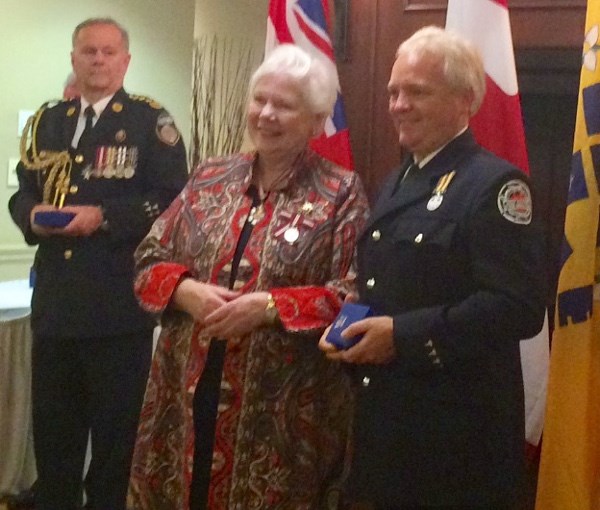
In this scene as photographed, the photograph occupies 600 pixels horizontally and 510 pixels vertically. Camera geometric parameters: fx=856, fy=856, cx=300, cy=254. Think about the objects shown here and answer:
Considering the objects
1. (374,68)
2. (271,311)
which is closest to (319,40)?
(374,68)

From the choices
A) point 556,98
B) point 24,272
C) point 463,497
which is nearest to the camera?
point 463,497

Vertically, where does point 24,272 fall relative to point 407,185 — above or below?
below

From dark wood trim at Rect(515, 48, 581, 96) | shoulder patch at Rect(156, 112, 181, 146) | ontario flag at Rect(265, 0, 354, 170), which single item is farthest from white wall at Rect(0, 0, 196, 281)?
dark wood trim at Rect(515, 48, 581, 96)

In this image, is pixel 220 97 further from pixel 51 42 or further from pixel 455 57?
pixel 455 57

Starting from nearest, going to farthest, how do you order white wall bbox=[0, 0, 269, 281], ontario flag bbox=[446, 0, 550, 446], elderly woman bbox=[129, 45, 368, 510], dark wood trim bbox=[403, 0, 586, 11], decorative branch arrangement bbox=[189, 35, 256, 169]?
1. elderly woman bbox=[129, 45, 368, 510]
2. ontario flag bbox=[446, 0, 550, 446]
3. dark wood trim bbox=[403, 0, 586, 11]
4. decorative branch arrangement bbox=[189, 35, 256, 169]
5. white wall bbox=[0, 0, 269, 281]

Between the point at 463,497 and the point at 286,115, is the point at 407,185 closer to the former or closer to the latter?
the point at 286,115

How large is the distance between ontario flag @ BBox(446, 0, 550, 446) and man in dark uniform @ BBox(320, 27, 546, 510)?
0.46 meters

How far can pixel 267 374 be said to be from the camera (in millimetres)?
1602

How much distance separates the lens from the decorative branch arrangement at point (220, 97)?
3271 millimetres

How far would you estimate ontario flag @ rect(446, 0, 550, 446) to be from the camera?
1860 millimetres

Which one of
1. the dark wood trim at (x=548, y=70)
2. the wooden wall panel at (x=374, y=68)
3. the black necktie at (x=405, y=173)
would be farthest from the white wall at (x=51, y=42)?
the black necktie at (x=405, y=173)

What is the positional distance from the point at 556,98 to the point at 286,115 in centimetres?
82

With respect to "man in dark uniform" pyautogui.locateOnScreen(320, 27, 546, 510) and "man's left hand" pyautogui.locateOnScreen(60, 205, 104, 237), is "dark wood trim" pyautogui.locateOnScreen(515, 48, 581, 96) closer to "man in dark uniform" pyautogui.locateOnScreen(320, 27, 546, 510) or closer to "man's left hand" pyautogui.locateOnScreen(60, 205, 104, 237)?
"man in dark uniform" pyautogui.locateOnScreen(320, 27, 546, 510)

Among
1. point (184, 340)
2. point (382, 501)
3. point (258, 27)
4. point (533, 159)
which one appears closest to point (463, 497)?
point (382, 501)
